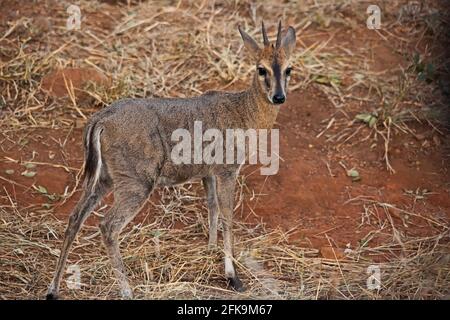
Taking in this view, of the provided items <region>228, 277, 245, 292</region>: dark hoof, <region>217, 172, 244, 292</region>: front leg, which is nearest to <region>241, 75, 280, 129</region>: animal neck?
<region>217, 172, 244, 292</region>: front leg

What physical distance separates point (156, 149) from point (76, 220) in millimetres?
874

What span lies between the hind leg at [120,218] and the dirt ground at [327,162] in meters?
0.73

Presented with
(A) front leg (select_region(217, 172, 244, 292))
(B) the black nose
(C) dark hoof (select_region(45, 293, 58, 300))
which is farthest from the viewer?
(A) front leg (select_region(217, 172, 244, 292))

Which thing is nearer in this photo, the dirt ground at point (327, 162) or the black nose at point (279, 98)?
the black nose at point (279, 98)

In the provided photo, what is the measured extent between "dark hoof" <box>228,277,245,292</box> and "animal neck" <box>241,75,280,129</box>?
1390 mm

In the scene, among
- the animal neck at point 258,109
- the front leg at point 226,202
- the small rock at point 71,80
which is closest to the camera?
the front leg at point 226,202

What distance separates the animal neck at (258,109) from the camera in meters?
7.95

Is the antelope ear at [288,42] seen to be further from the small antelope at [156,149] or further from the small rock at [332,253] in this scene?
the small rock at [332,253]

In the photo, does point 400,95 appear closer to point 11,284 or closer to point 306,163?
point 306,163

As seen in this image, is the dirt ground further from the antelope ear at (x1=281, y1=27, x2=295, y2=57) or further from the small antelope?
the antelope ear at (x1=281, y1=27, x2=295, y2=57)

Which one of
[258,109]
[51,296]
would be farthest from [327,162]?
[51,296]

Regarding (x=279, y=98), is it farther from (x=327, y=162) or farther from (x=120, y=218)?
(x=327, y=162)

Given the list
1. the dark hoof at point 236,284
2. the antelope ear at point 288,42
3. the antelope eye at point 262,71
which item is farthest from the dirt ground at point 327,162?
the antelope ear at point 288,42

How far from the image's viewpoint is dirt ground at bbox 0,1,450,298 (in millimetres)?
8570
